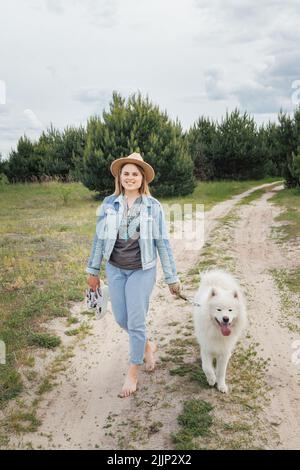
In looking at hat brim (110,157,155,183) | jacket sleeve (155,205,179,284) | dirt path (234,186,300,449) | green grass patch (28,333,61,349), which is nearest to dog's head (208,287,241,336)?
jacket sleeve (155,205,179,284)

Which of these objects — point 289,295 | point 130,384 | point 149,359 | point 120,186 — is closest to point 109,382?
point 130,384

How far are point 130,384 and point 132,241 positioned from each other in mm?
1554

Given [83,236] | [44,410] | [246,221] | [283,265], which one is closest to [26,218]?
[83,236]

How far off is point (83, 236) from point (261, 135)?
27.5 m

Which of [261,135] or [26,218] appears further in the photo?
[261,135]

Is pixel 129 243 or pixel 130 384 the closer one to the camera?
pixel 129 243

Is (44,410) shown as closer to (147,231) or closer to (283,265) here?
(147,231)

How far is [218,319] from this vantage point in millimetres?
4219

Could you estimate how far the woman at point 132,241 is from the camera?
4.34 meters

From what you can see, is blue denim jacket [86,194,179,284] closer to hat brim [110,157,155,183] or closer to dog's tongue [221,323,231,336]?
hat brim [110,157,155,183]

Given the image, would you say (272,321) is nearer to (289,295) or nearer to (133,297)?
(289,295)

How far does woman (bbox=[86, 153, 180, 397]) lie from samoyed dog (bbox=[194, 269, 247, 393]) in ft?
1.96

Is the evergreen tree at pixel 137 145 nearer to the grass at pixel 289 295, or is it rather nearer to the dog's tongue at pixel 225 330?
the grass at pixel 289 295

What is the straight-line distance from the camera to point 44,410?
4.39m
